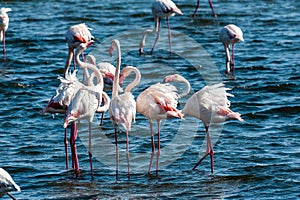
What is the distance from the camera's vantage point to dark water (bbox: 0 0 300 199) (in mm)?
7562

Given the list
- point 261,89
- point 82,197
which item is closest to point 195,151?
point 82,197

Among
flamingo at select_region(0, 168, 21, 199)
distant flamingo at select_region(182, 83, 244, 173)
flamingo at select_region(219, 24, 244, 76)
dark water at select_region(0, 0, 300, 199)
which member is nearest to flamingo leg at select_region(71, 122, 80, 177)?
dark water at select_region(0, 0, 300, 199)

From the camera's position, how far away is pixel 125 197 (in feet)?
23.6

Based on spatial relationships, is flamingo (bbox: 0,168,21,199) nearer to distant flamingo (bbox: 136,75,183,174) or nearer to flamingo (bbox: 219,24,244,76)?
distant flamingo (bbox: 136,75,183,174)

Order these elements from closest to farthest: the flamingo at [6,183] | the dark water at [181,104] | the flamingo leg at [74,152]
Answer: the flamingo at [6,183] < the dark water at [181,104] < the flamingo leg at [74,152]

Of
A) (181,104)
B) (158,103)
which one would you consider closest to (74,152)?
(158,103)

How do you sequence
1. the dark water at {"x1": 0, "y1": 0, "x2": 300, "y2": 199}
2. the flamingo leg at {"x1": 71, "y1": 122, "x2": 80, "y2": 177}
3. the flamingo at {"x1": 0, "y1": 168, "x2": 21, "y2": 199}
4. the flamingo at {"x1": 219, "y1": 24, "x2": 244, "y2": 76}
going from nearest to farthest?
the flamingo at {"x1": 0, "y1": 168, "x2": 21, "y2": 199}
the dark water at {"x1": 0, "y1": 0, "x2": 300, "y2": 199}
the flamingo leg at {"x1": 71, "y1": 122, "x2": 80, "y2": 177}
the flamingo at {"x1": 219, "y1": 24, "x2": 244, "y2": 76}

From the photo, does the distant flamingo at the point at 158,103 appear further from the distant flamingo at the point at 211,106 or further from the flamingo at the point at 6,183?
the flamingo at the point at 6,183

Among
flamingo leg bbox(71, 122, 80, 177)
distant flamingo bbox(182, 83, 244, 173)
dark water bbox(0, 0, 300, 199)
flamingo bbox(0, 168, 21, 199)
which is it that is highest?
distant flamingo bbox(182, 83, 244, 173)

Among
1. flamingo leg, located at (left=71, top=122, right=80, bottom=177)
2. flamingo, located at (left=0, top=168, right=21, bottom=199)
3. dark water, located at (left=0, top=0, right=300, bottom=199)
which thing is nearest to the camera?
flamingo, located at (left=0, top=168, right=21, bottom=199)

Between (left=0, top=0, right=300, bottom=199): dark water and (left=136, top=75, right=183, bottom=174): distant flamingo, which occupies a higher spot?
(left=136, top=75, right=183, bottom=174): distant flamingo

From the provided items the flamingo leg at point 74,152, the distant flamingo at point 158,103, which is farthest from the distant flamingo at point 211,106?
the flamingo leg at point 74,152

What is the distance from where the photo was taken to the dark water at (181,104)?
7562 mm

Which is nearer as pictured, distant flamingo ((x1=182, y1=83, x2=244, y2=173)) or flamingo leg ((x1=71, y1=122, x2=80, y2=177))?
distant flamingo ((x1=182, y1=83, x2=244, y2=173))
